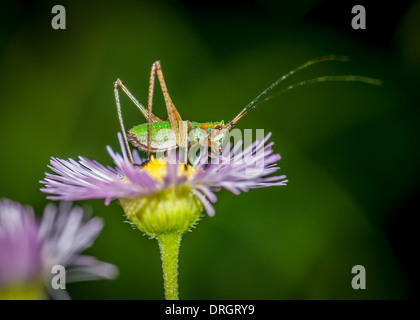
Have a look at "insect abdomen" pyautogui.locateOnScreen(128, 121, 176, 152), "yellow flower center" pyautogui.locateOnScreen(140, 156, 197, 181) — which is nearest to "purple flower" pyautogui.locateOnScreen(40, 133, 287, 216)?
"yellow flower center" pyautogui.locateOnScreen(140, 156, 197, 181)

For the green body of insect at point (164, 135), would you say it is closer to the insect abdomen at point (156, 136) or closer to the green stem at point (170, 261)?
the insect abdomen at point (156, 136)

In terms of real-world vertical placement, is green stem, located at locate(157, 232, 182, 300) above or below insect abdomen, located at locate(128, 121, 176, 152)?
below

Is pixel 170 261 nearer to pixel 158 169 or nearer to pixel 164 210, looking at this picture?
pixel 164 210

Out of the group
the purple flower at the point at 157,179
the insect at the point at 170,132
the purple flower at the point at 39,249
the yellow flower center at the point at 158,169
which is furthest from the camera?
the insect at the point at 170,132

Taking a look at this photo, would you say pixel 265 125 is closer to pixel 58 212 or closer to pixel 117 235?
pixel 117 235

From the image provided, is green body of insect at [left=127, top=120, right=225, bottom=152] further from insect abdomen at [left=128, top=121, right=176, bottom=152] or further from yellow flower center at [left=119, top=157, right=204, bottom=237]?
yellow flower center at [left=119, top=157, right=204, bottom=237]

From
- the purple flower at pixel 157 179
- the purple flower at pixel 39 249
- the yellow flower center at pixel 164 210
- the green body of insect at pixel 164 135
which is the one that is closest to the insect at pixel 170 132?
the green body of insect at pixel 164 135

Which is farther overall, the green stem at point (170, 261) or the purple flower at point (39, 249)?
the green stem at point (170, 261)
